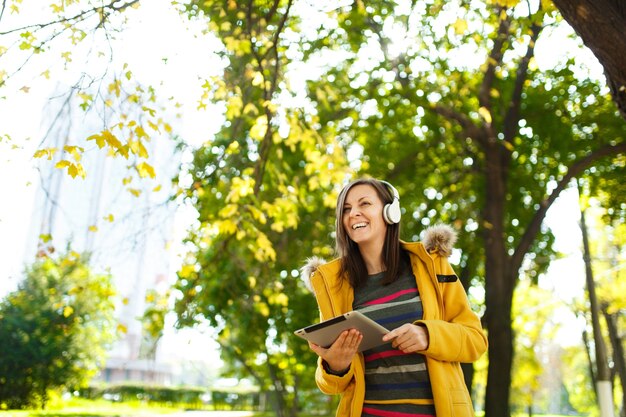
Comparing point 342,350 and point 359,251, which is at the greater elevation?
point 359,251

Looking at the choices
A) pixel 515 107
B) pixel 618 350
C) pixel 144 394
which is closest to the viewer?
pixel 515 107

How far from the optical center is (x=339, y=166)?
7051 mm

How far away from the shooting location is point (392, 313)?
2.78 m

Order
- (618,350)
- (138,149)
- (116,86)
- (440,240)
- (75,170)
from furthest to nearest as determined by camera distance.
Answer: (618,350) < (116,86) < (138,149) < (75,170) < (440,240)

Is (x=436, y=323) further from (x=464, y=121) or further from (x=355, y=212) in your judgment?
(x=464, y=121)

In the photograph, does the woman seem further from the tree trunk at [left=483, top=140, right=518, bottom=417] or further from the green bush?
the green bush

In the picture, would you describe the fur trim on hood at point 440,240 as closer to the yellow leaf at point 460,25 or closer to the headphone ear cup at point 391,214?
the headphone ear cup at point 391,214

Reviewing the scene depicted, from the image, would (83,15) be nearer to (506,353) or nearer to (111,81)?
(111,81)

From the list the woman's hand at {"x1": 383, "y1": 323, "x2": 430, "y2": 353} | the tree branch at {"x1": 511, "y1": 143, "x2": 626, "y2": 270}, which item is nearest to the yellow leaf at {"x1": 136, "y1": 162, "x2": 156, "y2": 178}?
the woman's hand at {"x1": 383, "y1": 323, "x2": 430, "y2": 353}

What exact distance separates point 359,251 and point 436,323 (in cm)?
66

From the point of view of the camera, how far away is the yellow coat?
2529 millimetres

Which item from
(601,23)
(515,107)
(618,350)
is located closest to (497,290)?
(515,107)

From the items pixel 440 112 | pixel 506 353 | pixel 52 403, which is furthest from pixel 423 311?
pixel 52 403

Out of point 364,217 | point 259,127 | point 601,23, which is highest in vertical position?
point 259,127
